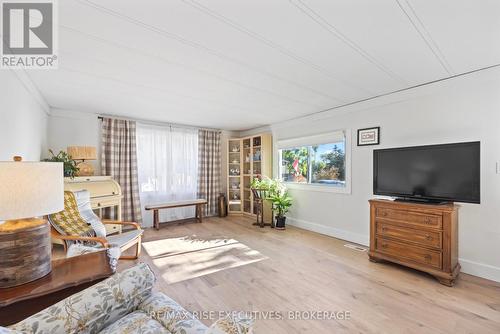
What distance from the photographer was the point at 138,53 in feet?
6.27

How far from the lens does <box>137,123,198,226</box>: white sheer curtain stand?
15.0 feet

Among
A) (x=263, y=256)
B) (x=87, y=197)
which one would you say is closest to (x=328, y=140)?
(x=263, y=256)

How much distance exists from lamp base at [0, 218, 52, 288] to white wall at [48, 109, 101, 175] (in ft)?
10.7

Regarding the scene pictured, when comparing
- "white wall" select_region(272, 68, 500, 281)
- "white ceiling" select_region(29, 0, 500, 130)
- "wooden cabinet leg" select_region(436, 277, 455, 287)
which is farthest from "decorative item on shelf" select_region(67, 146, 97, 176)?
"wooden cabinet leg" select_region(436, 277, 455, 287)

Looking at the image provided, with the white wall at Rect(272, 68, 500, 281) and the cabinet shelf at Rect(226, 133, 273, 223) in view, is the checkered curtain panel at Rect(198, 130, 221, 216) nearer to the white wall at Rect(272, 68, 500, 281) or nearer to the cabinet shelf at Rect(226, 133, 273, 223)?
the cabinet shelf at Rect(226, 133, 273, 223)

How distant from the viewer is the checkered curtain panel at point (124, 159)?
13.4 feet

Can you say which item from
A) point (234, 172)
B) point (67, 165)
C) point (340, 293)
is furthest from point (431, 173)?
point (67, 165)

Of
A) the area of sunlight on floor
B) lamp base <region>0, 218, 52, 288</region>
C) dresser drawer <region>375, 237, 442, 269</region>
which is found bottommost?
the area of sunlight on floor

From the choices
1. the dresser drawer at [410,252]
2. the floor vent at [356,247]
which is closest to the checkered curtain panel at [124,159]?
the floor vent at [356,247]

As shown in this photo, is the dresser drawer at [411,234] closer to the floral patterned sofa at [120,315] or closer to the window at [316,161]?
the window at [316,161]

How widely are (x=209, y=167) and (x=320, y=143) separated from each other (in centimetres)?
272

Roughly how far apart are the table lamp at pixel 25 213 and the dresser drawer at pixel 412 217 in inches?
124

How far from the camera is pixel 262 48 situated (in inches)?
72.8

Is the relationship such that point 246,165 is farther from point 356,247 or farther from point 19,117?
point 19,117
